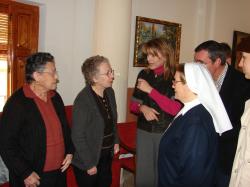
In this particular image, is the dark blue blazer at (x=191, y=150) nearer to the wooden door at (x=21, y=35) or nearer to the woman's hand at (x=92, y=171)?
the woman's hand at (x=92, y=171)

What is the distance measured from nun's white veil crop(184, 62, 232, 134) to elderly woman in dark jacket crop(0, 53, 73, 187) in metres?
1.02

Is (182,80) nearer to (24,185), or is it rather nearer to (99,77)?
(99,77)

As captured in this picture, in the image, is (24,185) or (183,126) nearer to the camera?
(183,126)

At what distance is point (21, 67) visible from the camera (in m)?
3.30

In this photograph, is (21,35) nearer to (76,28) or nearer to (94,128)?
(76,28)

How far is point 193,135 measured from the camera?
1597mm

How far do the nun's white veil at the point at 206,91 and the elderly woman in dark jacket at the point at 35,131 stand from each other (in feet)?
3.34

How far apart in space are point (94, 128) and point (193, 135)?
914 mm

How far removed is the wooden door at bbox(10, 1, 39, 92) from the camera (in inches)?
124

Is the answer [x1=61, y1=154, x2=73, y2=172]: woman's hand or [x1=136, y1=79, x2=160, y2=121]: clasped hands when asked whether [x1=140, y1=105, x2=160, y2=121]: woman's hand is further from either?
[x1=61, y1=154, x2=73, y2=172]: woman's hand

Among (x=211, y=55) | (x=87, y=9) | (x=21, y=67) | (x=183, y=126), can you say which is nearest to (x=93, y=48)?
(x=87, y=9)

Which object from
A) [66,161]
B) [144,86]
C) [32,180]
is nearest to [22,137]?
[32,180]

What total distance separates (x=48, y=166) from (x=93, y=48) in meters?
2.04

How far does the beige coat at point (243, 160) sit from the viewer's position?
166 cm
